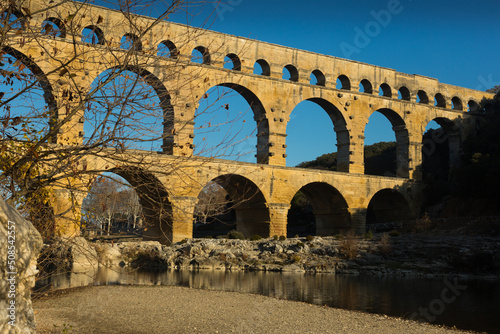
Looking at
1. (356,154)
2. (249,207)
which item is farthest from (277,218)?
(356,154)

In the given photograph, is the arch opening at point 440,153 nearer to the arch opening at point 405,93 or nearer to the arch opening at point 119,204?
the arch opening at point 405,93

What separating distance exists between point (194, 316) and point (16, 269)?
24.6 ft

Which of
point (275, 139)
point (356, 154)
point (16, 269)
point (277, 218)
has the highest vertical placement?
point (275, 139)

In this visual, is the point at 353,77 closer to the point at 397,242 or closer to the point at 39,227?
the point at 397,242

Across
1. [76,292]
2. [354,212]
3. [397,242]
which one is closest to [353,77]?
[354,212]

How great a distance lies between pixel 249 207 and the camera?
28.4 m

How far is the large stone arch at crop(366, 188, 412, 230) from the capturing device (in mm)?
32688

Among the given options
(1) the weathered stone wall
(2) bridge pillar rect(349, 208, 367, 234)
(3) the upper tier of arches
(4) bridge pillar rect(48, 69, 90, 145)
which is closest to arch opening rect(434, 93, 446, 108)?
(3) the upper tier of arches

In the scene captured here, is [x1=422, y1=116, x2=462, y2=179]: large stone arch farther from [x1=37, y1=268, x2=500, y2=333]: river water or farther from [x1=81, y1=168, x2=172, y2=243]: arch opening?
[x1=81, y1=168, x2=172, y2=243]: arch opening

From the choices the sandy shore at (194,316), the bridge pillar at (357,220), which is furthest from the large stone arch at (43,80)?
the bridge pillar at (357,220)

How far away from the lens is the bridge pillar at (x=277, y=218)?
27391 millimetres

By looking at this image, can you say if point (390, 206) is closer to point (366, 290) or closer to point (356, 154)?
point (356, 154)

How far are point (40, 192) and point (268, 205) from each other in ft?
69.5

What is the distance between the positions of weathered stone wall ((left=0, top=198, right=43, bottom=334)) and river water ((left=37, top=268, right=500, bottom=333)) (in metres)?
7.29
